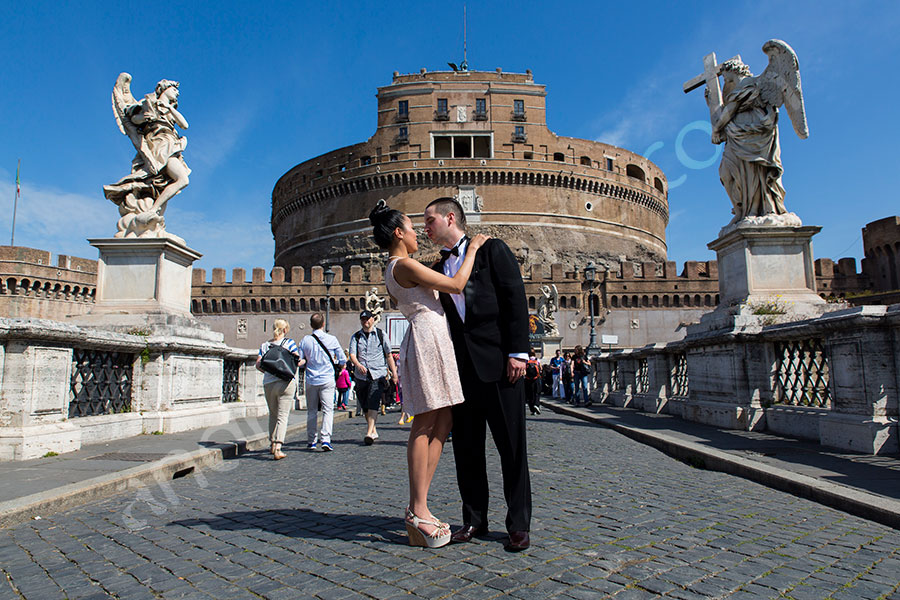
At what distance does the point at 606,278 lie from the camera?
42.6 metres

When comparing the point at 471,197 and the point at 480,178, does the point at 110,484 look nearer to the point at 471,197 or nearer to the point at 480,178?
the point at 471,197

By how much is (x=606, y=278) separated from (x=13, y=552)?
4211 cm

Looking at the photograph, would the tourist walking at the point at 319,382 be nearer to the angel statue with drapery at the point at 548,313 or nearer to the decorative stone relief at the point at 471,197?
the angel statue with drapery at the point at 548,313

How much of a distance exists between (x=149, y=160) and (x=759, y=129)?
6.78 metres

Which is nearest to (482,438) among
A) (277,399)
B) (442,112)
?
(277,399)

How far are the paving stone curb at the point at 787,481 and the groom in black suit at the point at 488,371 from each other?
175 cm

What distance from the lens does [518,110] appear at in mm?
50469

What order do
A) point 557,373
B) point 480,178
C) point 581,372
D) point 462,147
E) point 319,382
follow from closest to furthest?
1. point 319,382
2. point 581,372
3. point 557,373
4. point 480,178
5. point 462,147

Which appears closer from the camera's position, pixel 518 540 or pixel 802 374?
pixel 518 540

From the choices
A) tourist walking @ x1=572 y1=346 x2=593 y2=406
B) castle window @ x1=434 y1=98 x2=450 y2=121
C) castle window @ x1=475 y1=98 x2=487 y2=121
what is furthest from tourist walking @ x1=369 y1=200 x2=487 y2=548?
castle window @ x1=475 y1=98 x2=487 y2=121

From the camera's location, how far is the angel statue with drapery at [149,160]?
6656 mm

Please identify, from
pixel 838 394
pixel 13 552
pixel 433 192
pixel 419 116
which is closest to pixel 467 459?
pixel 13 552

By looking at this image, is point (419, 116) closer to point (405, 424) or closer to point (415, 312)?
point (405, 424)

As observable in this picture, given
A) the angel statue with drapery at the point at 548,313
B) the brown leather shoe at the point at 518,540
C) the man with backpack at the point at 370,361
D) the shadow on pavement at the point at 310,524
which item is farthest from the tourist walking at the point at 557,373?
the brown leather shoe at the point at 518,540
